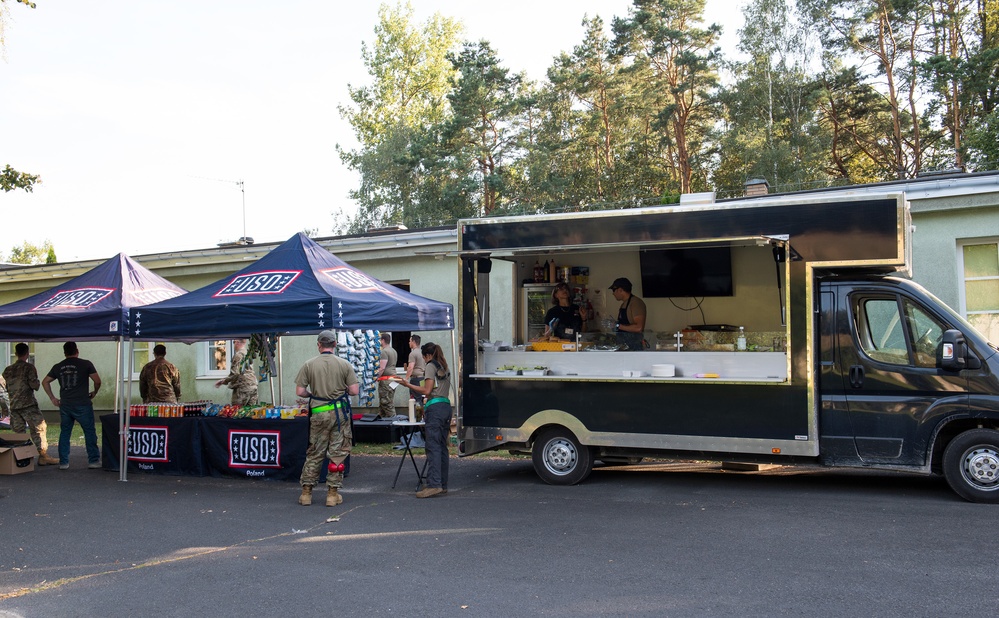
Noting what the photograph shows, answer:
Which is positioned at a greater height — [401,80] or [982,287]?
[401,80]

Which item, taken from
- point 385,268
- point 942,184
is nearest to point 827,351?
point 942,184

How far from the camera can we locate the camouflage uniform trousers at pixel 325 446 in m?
8.79

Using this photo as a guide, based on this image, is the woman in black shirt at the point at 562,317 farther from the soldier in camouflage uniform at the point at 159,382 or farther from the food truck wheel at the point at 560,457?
the soldier in camouflage uniform at the point at 159,382

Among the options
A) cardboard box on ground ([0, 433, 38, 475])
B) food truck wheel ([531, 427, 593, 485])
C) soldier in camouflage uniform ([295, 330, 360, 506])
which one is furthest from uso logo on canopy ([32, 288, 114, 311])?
food truck wheel ([531, 427, 593, 485])

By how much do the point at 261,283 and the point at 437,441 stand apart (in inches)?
126

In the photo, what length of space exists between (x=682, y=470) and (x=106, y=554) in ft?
21.3

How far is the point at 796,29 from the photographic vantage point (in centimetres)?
3216

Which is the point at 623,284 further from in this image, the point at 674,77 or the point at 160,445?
the point at 674,77

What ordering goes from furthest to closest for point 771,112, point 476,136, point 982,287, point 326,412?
point 476,136, point 771,112, point 982,287, point 326,412

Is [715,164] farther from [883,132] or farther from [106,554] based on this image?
[106,554]

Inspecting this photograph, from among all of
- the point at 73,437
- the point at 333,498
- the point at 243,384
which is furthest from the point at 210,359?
the point at 333,498

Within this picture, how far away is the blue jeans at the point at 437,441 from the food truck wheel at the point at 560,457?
3.50ft

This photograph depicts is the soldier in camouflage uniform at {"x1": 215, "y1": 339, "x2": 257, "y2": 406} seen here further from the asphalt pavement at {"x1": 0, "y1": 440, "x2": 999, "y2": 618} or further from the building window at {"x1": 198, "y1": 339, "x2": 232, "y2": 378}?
the building window at {"x1": 198, "y1": 339, "x2": 232, "y2": 378}

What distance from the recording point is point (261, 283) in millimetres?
10422
